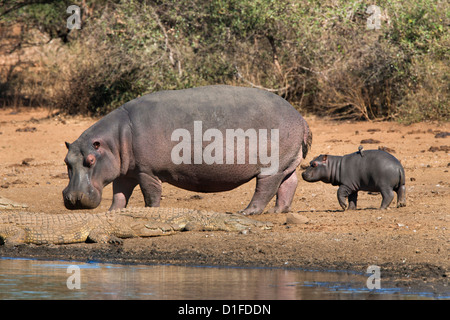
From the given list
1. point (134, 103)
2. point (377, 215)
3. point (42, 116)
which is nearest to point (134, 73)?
point (42, 116)

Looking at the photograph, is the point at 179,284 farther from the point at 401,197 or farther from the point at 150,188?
the point at 401,197

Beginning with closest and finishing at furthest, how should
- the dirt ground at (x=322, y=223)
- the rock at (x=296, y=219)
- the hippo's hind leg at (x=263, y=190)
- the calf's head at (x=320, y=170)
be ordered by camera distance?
the dirt ground at (x=322, y=223) < the rock at (x=296, y=219) < the hippo's hind leg at (x=263, y=190) < the calf's head at (x=320, y=170)

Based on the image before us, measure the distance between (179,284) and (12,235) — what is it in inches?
106

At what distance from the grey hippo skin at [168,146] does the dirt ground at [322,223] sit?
1.96 feet

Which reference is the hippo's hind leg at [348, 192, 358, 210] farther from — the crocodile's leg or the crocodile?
the crocodile's leg

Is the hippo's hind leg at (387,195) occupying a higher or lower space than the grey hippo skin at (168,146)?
lower

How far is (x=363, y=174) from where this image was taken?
9.53 meters

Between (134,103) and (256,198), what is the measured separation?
1.74 meters

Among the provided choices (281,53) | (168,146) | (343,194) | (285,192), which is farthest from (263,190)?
(281,53)

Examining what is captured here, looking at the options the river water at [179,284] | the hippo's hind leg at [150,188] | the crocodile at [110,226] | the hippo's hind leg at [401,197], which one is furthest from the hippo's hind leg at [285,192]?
the river water at [179,284]

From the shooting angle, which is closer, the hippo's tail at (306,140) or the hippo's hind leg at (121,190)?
the hippo's hind leg at (121,190)

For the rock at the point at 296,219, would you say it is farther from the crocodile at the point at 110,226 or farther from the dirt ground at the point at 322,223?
the crocodile at the point at 110,226

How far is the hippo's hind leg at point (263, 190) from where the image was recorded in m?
9.12
